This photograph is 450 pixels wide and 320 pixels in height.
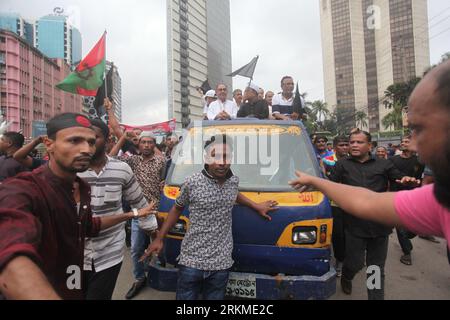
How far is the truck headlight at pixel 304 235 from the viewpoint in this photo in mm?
2613

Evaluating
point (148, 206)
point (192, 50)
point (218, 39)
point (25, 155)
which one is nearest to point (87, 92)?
point (25, 155)

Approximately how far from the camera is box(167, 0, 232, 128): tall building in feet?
225

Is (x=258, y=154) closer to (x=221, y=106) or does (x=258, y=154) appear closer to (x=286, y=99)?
(x=221, y=106)

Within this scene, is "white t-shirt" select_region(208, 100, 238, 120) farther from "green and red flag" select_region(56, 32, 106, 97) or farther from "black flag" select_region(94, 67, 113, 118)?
"green and red flag" select_region(56, 32, 106, 97)

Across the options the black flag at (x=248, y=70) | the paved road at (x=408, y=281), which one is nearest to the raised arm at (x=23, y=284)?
the paved road at (x=408, y=281)

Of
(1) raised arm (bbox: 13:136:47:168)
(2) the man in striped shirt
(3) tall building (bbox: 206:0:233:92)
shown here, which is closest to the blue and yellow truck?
(2) the man in striped shirt

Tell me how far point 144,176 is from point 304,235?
96.2 inches

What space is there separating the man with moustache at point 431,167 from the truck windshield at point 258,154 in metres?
1.60

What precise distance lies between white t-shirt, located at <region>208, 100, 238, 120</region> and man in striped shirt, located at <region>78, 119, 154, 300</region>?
3276 mm

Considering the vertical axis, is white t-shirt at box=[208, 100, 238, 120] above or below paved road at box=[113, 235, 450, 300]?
above

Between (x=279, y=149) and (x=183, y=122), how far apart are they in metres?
69.6

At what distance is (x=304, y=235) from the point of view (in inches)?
103

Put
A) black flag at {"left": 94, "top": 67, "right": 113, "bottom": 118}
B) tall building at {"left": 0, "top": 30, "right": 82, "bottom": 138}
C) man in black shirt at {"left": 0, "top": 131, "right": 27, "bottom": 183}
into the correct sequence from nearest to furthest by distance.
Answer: man in black shirt at {"left": 0, "top": 131, "right": 27, "bottom": 183}, black flag at {"left": 94, "top": 67, "right": 113, "bottom": 118}, tall building at {"left": 0, "top": 30, "right": 82, "bottom": 138}

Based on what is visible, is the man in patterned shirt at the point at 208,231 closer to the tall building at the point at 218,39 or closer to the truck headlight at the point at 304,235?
the truck headlight at the point at 304,235
